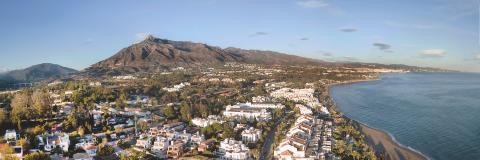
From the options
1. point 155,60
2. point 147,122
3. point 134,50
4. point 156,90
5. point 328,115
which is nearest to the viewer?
point 147,122

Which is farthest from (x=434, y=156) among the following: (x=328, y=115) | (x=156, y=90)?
(x=156, y=90)

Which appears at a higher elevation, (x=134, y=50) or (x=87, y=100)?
(x=134, y=50)

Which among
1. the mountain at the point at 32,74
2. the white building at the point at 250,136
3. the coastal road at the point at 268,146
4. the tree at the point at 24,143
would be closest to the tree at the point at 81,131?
the tree at the point at 24,143

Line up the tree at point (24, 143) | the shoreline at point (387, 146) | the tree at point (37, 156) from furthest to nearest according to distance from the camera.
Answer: the shoreline at point (387, 146)
the tree at point (24, 143)
the tree at point (37, 156)

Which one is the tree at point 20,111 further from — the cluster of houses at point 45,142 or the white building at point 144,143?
the white building at point 144,143

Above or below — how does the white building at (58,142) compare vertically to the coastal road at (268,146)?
above

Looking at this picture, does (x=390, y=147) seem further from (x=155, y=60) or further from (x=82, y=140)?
(x=155, y=60)

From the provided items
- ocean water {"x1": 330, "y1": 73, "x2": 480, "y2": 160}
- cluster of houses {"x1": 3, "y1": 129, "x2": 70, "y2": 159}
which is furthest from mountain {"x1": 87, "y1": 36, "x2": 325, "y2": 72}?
cluster of houses {"x1": 3, "y1": 129, "x2": 70, "y2": 159}
